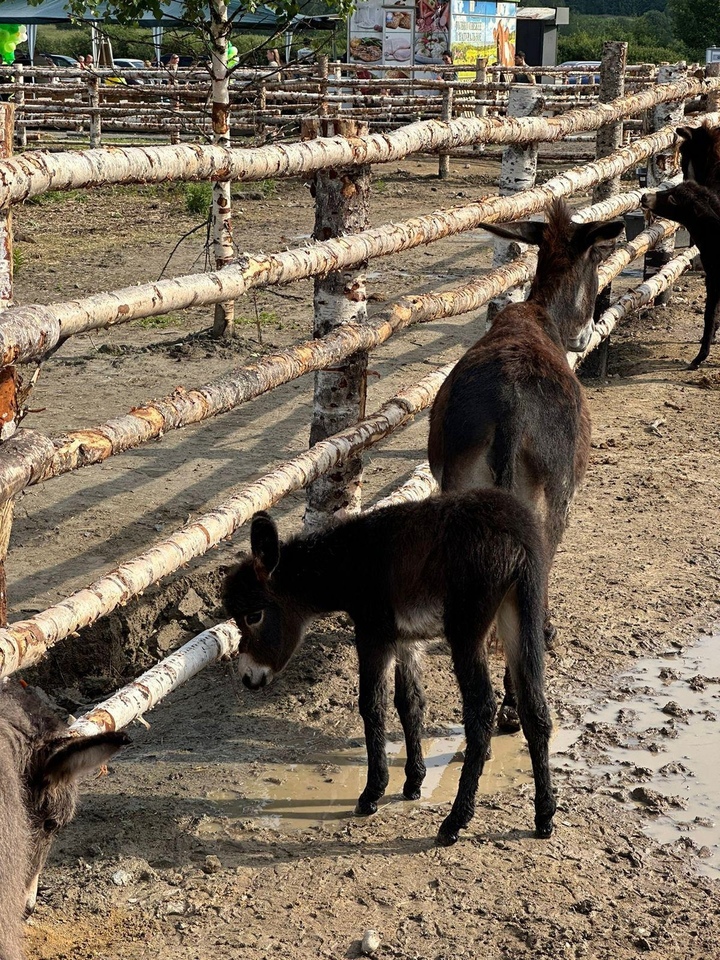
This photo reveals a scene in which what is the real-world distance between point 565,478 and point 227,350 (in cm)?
489

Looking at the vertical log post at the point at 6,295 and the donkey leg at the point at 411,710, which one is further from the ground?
the vertical log post at the point at 6,295

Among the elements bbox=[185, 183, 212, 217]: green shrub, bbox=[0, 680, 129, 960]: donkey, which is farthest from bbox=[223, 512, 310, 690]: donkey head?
bbox=[185, 183, 212, 217]: green shrub

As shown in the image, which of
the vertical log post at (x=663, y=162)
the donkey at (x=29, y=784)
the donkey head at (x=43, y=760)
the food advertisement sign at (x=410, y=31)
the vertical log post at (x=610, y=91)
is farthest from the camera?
the food advertisement sign at (x=410, y=31)

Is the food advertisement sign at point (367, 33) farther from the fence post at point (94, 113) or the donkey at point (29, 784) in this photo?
the donkey at point (29, 784)

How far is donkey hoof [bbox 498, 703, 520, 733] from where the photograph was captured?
4.23m

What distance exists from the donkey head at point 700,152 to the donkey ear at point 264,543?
6094 millimetres

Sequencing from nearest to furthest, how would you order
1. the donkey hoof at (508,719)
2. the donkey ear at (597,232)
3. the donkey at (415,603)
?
1. the donkey at (415,603)
2. the donkey hoof at (508,719)
3. the donkey ear at (597,232)

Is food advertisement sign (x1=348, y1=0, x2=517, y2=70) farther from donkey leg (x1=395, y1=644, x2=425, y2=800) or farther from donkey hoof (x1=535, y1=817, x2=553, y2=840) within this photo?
donkey hoof (x1=535, y1=817, x2=553, y2=840)

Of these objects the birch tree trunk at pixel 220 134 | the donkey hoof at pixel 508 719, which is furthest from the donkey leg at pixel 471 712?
the birch tree trunk at pixel 220 134

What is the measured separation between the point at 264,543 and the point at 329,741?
2.76ft

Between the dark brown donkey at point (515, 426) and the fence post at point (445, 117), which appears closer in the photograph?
the dark brown donkey at point (515, 426)

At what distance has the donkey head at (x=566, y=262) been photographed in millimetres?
5344

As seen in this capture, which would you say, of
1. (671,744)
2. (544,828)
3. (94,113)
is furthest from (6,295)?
(94,113)

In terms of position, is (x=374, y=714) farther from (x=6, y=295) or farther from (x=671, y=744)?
(x=6, y=295)
